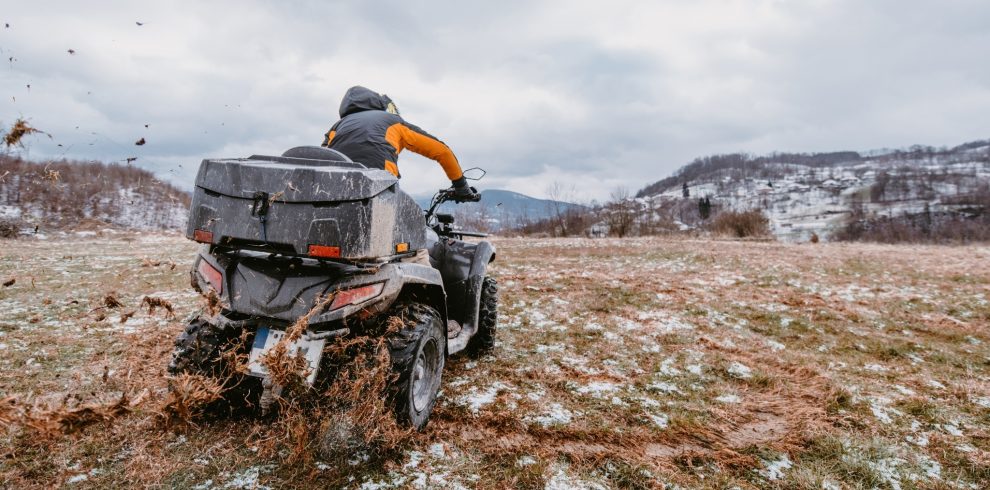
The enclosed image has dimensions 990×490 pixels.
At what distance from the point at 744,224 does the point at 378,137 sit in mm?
27456

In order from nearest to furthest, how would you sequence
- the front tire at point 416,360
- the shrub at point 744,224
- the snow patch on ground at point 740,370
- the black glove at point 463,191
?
the front tire at point 416,360 < the black glove at point 463,191 < the snow patch on ground at point 740,370 < the shrub at point 744,224

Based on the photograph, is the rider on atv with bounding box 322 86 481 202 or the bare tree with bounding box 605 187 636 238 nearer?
the rider on atv with bounding box 322 86 481 202

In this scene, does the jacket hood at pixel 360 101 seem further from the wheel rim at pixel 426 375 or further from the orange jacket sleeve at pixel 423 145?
the wheel rim at pixel 426 375

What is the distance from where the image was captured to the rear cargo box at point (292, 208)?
2.28m

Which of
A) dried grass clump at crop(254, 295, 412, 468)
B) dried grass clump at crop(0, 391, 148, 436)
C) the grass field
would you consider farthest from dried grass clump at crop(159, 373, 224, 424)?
dried grass clump at crop(254, 295, 412, 468)

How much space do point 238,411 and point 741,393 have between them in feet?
12.2

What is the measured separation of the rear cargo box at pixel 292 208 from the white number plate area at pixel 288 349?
0.45 m

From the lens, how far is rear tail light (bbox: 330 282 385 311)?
2389mm

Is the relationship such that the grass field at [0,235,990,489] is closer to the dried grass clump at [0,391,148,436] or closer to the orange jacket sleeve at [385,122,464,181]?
the dried grass clump at [0,391,148,436]

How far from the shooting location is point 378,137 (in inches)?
130

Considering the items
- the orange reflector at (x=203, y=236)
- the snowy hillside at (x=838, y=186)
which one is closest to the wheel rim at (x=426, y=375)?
the orange reflector at (x=203, y=236)

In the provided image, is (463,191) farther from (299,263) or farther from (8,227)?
(8,227)

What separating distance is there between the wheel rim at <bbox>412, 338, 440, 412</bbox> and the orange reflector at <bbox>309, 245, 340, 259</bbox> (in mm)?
915

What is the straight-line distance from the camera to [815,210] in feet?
376
